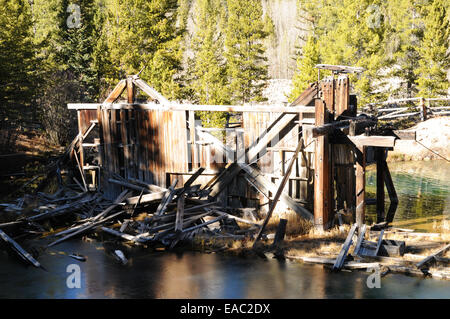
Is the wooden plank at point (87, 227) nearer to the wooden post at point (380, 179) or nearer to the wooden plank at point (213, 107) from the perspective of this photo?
the wooden plank at point (213, 107)

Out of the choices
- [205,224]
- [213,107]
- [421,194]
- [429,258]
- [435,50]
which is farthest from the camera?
[435,50]

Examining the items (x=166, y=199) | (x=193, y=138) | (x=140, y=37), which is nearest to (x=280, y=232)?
(x=166, y=199)

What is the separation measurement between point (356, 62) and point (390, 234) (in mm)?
27847

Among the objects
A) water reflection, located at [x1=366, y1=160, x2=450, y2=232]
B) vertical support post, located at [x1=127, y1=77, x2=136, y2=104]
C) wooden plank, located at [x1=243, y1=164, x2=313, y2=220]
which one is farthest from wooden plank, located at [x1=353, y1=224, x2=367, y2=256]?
vertical support post, located at [x1=127, y1=77, x2=136, y2=104]

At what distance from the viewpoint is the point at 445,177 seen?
27.8m

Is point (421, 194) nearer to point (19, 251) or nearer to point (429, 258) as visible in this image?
point (429, 258)

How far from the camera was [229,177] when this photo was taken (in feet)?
59.6

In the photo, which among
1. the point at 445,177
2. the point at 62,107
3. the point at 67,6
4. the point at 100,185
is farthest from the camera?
the point at 67,6

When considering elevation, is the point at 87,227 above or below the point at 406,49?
below

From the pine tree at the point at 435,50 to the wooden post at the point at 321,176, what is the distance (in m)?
30.8

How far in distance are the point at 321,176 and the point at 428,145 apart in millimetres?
22643

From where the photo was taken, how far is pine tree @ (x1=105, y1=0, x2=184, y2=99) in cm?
4212
